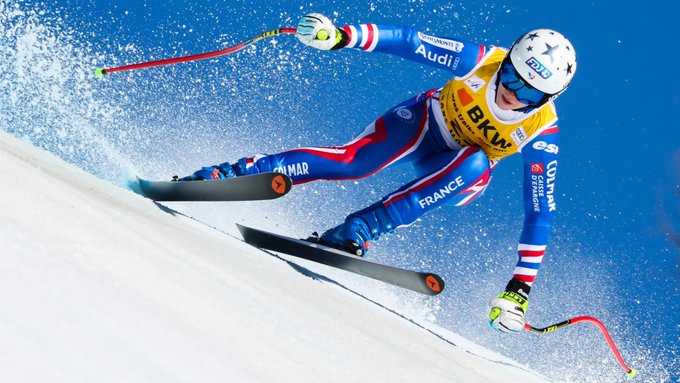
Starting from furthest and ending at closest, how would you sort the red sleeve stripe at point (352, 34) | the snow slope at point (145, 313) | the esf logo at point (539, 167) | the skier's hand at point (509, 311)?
the esf logo at point (539, 167) → the skier's hand at point (509, 311) → the red sleeve stripe at point (352, 34) → the snow slope at point (145, 313)

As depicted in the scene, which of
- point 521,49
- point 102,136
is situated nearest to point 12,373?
point 521,49

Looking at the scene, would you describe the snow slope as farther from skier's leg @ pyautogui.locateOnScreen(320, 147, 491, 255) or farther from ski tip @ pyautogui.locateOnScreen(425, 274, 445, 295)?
skier's leg @ pyautogui.locateOnScreen(320, 147, 491, 255)

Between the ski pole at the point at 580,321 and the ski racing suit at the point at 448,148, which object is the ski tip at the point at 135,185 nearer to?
the ski racing suit at the point at 448,148

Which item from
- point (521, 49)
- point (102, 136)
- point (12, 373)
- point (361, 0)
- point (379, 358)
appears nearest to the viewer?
point (12, 373)

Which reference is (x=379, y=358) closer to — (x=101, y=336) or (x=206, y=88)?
(x=101, y=336)

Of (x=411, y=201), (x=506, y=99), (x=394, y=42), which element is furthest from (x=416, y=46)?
(x=411, y=201)

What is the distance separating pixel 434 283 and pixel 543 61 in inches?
38.7

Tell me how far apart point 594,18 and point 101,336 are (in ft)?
16.6

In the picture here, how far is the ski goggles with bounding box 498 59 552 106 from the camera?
3699 millimetres

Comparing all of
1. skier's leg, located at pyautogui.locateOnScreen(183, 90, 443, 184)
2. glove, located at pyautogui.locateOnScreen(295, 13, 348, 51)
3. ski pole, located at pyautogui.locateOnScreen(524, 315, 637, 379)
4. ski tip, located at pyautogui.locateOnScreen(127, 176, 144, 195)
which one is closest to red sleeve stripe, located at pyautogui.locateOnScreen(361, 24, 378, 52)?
glove, located at pyautogui.locateOnScreen(295, 13, 348, 51)

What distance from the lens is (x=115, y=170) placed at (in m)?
4.16

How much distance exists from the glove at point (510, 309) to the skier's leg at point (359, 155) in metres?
0.73

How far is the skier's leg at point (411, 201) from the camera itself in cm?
372

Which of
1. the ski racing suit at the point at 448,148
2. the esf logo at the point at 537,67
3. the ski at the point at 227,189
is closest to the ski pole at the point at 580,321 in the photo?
the ski racing suit at the point at 448,148
